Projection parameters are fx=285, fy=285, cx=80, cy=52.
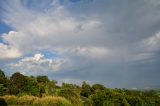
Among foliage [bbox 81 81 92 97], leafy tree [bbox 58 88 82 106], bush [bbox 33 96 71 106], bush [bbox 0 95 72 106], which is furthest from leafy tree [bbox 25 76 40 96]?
foliage [bbox 81 81 92 97]

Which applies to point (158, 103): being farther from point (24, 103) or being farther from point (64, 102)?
point (24, 103)

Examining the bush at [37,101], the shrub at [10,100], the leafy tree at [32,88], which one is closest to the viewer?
the bush at [37,101]

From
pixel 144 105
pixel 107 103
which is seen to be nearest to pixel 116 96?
pixel 107 103

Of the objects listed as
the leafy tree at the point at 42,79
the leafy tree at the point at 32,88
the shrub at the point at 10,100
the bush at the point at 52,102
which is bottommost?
the bush at the point at 52,102

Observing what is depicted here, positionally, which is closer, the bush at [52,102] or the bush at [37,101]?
the bush at [52,102]

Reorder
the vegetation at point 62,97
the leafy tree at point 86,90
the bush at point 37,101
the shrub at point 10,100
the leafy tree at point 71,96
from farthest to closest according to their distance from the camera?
the leafy tree at point 86,90 < the shrub at point 10,100 < the leafy tree at point 71,96 < the bush at point 37,101 < the vegetation at point 62,97

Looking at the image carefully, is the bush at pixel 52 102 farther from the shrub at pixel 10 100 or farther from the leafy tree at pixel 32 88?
the leafy tree at pixel 32 88

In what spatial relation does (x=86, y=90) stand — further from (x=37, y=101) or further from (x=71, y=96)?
(x=37, y=101)

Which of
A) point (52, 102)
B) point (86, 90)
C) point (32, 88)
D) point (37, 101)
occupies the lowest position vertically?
point (52, 102)

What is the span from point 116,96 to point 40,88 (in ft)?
56.9

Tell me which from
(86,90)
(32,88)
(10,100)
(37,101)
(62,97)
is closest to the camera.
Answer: (37,101)

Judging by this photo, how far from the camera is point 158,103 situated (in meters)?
32.5

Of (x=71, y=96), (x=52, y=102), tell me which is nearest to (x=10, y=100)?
(x=52, y=102)

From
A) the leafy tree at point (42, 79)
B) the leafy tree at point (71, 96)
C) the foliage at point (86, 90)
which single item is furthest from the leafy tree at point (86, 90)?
the leafy tree at point (71, 96)
